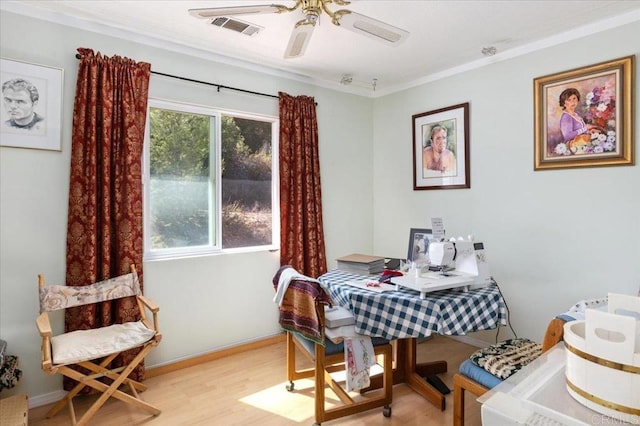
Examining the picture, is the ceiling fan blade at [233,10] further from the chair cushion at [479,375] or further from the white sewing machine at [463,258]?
the chair cushion at [479,375]

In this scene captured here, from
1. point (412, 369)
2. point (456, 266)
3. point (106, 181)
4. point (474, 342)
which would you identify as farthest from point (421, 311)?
point (106, 181)

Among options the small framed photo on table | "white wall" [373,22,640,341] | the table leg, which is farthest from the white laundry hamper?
"white wall" [373,22,640,341]

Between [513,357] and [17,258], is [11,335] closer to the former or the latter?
[17,258]

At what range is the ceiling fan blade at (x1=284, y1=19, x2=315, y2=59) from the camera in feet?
5.98

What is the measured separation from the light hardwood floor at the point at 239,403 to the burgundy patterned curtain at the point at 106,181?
0.26 meters

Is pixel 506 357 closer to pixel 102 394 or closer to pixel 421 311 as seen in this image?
pixel 421 311

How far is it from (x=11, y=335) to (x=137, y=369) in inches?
30.1

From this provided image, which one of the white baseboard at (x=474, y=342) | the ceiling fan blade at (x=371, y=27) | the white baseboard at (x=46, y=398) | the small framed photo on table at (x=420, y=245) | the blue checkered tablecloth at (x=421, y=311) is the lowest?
the white baseboard at (x=46, y=398)

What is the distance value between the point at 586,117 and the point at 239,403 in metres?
3.02

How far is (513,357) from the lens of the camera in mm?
1797

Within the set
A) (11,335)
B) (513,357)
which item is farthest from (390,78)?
(11,335)

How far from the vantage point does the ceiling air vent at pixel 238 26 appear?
7.42 feet

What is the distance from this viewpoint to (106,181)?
2361 mm

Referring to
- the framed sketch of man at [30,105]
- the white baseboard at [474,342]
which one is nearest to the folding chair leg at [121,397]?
the framed sketch of man at [30,105]
